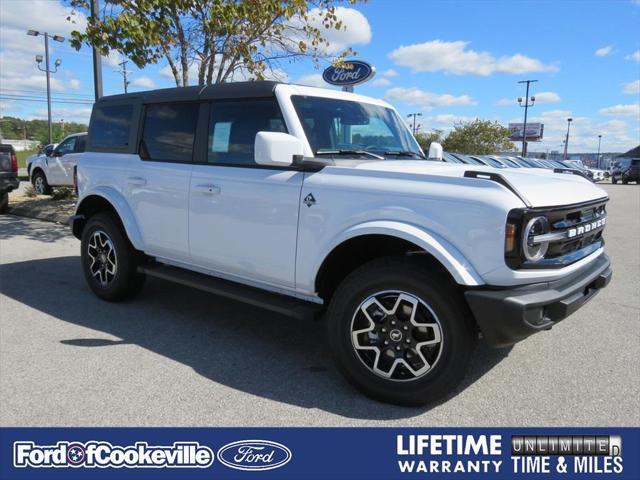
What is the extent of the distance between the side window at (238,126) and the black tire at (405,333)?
1.32m

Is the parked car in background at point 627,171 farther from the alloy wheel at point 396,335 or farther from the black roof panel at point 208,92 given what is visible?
the alloy wheel at point 396,335

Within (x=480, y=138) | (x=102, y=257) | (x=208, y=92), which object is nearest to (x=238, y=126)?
(x=208, y=92)

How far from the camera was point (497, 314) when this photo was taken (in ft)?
8.95

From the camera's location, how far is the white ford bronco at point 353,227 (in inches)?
111

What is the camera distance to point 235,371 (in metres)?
3.65

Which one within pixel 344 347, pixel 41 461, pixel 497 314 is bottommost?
pixel 41 461

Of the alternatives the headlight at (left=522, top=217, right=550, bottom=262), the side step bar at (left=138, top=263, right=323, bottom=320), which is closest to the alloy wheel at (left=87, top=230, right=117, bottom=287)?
the side step bar at (left=138, top=263, right=323, bottom=320)

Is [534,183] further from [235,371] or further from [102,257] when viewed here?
[102,257]

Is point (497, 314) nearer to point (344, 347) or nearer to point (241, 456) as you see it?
point (344, 347)

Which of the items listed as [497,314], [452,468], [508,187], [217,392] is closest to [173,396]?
[217,392]

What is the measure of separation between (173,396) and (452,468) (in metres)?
1.73

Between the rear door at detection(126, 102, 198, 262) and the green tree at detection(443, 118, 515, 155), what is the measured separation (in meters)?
50.2

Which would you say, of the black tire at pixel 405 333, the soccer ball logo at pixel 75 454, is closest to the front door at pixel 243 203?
the black tire at pixel 405 333

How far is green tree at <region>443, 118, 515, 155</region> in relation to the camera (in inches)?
2024
